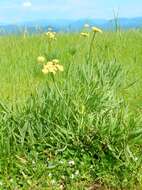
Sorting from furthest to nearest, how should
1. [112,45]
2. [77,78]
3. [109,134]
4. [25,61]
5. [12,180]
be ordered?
[112,45]
[25,61]
[77,78]
[109,134]
[12,180]

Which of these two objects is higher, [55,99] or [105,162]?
[55,99]

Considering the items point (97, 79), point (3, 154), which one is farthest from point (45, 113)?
point (97, 79)

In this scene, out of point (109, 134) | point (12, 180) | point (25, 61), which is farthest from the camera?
point (25, 61)

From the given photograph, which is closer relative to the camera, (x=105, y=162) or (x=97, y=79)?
(x=105, y=162)

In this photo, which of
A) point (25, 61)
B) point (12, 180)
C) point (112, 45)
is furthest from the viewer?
point (112, 45)

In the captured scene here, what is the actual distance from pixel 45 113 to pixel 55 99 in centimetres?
19

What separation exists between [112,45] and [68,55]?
1.26m

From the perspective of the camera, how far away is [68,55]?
8.21m

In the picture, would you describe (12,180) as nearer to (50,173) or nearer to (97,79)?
(50,173)

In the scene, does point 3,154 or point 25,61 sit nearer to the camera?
point 3,154

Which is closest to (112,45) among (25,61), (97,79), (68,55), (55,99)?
(68,55)

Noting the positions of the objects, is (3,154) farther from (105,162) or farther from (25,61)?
(25,61)

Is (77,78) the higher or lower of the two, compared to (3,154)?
higher

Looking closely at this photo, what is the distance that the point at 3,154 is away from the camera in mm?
4637
